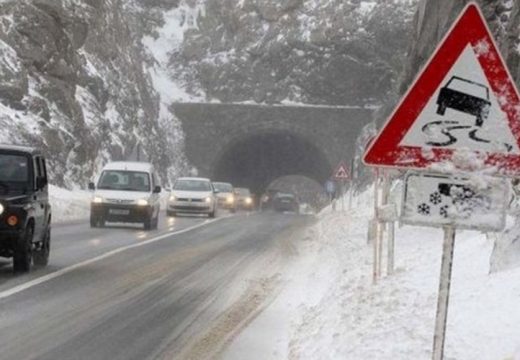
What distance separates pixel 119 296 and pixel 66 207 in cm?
1967

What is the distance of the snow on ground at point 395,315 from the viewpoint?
251 inches

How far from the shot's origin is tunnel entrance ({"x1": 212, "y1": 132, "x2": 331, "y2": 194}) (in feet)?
210

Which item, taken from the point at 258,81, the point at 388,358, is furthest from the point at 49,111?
the point at 388,358

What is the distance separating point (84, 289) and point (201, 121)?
51451 millimetres

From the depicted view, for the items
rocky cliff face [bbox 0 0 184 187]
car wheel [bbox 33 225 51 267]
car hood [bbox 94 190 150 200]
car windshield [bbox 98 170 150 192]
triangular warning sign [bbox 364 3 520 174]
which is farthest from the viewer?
rocky cliff face [bbox 0 0 184 187]

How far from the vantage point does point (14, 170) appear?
1289cm

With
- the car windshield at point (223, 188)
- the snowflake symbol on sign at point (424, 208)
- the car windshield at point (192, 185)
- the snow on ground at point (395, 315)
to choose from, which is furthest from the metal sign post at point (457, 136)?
the car windshield at point (223, 188)

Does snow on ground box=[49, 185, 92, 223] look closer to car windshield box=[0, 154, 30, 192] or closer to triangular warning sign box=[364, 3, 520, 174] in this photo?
car windshield box=[0, 154, 30, 192]

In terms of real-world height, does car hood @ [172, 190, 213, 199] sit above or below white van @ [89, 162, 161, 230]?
below

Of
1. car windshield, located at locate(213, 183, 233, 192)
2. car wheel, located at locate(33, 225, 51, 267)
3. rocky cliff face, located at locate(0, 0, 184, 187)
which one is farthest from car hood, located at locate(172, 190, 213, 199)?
car wheel, located at locate(33, 225, 51, 267)

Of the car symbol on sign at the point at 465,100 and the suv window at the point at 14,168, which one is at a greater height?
the car symbol on sign at the point at 465,100

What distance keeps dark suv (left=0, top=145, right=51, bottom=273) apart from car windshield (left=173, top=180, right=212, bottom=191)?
21089 mm

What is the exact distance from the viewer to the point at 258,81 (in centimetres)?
6488

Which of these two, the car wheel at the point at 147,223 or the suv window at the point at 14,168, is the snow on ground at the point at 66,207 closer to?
the car wheel at the point at 147,223
